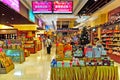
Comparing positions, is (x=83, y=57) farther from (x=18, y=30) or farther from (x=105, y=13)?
(x=18, y=30)

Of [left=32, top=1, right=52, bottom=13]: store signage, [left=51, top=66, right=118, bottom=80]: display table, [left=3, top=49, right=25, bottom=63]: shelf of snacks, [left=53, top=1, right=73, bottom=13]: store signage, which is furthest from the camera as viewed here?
[left=3, top=49, right=25, bottom=63]: shelf of snacks

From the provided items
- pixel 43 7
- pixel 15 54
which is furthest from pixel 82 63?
pixel 15 54

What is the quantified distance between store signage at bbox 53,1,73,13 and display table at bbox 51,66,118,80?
431 centimetres

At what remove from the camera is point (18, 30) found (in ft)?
66.1

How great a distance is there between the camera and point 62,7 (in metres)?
9.24

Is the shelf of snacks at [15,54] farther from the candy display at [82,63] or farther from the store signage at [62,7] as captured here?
the candy display at [82,63]

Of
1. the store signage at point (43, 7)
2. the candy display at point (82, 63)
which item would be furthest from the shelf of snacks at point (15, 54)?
the candy display at point (82, 63)

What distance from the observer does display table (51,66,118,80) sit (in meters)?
5.25

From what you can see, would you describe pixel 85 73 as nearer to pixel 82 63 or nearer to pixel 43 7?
pixel 82 63

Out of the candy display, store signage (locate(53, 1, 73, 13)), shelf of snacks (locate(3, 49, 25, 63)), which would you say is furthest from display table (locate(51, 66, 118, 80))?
shelf of snacks (locate(3, 49, 25, 63))

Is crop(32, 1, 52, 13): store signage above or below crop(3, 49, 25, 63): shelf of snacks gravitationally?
above

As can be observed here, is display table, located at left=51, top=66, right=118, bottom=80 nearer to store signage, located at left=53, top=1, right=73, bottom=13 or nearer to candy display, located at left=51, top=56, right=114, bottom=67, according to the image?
candy display, located at left=51, top=56, right=114, bottom=67

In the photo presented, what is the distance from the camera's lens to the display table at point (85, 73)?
5250 millimetres

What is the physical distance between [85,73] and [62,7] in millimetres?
4599
